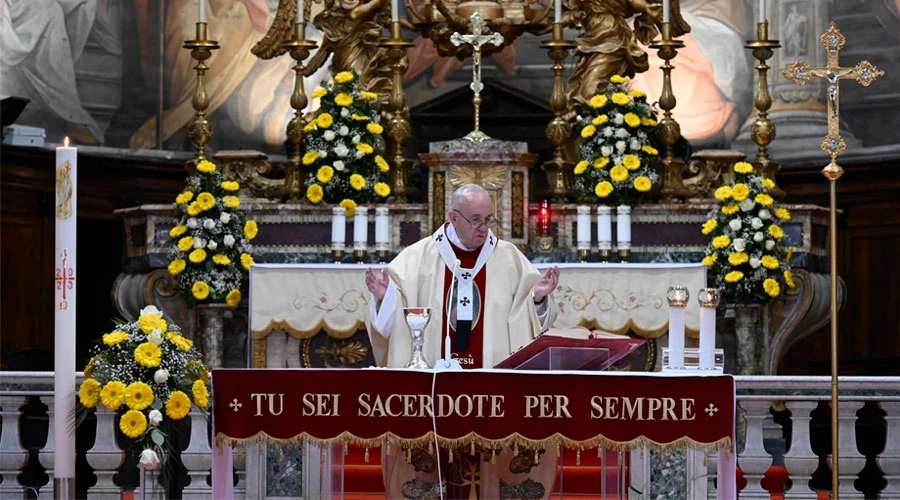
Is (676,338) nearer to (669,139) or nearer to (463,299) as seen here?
(463,299)

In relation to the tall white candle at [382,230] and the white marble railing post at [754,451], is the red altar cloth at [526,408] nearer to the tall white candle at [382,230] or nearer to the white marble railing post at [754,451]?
the white marble railing post at [754,451]

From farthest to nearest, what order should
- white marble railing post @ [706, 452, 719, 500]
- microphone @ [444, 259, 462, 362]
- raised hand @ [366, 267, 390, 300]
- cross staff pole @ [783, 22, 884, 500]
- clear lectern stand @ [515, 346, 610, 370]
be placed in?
white marble railing post @ [706, 452, 719, 500]
raised hand @ [366, 267, 390, 300]
microphone @ [444, 259, 462, 362]
cross staff pole @ [783, 22, 884, 500]
clear lectern stand @ [515, 346, 610, 370]

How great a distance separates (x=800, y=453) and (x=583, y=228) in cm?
338

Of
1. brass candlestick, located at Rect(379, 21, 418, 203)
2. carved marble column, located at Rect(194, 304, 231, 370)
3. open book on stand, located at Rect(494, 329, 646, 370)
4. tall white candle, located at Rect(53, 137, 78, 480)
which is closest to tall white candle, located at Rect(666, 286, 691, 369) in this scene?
open book on stand, located at Rect(494, 329, 646, 370)

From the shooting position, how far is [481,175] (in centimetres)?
1058

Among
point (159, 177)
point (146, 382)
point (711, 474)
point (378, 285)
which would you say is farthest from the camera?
point (159, 177)

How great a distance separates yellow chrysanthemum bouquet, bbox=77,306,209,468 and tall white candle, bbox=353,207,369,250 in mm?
3860

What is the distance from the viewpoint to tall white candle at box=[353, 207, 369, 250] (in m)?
10.7

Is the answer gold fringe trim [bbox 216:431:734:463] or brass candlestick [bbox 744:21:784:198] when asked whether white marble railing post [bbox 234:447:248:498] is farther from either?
brass candlestick [bbox 744:21:784:198]

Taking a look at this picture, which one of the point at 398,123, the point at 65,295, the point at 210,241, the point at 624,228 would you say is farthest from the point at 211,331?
the point at 65,295

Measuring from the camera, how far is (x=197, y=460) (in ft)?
24.8

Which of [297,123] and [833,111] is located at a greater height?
[297,123]

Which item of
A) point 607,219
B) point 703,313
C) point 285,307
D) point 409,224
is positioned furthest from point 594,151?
point 703,313

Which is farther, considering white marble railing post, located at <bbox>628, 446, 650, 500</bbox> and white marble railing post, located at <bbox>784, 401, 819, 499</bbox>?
white marble railing post, located at <bbox>628, 446, 650, 500</bbox>
